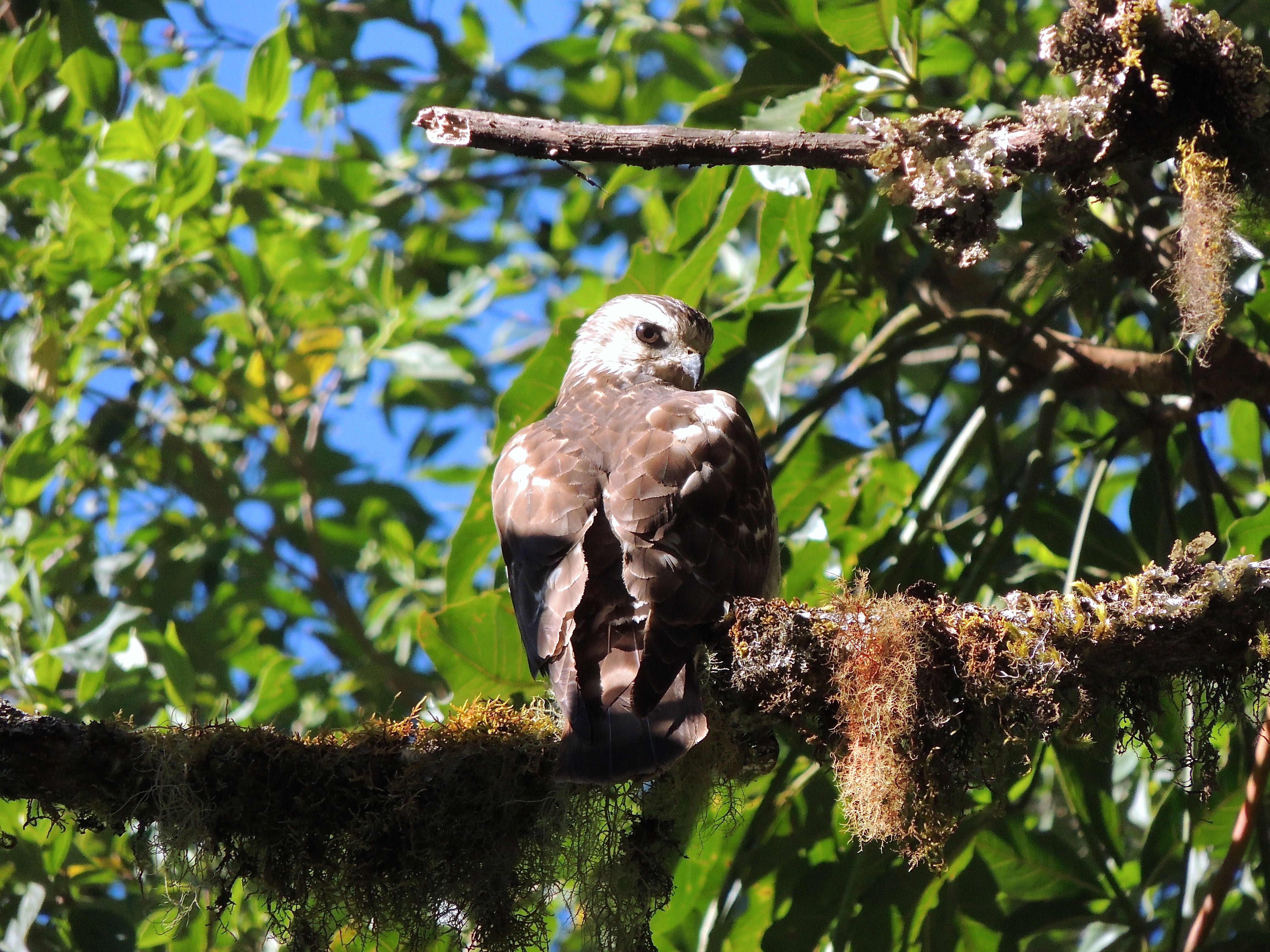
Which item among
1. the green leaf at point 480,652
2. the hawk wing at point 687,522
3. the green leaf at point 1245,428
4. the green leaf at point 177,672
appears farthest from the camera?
the green leaf at point 1245,428

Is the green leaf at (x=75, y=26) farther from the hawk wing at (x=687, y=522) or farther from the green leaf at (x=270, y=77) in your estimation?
the hawk wing at (x=687, y=522)

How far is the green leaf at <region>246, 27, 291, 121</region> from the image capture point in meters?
4.39

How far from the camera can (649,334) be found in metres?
4.16

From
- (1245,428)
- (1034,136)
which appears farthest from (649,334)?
(1245,428)

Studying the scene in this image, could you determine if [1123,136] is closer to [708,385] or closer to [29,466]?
[708,385]

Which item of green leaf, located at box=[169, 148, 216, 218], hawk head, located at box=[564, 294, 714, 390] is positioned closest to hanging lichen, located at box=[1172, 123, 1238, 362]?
hawk head, located at box=[564, 294, 714, 390]

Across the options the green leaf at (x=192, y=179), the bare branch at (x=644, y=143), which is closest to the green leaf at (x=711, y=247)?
the bare branch at (x=644, y=143)

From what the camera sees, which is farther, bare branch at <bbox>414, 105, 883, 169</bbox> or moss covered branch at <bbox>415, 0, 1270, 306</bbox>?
bare branch at <bbox>414, 105, 883, 169</bbox>

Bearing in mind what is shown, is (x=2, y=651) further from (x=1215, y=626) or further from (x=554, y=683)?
(x=1215, y=626)

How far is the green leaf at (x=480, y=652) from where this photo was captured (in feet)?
10.1

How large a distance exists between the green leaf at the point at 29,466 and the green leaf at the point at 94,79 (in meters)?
1.11

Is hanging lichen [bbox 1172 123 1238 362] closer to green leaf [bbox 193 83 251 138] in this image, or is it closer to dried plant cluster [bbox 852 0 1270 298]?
dried plant cluster [bbox 852 0 1270 298]

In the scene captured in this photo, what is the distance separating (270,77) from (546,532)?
2.43 metres

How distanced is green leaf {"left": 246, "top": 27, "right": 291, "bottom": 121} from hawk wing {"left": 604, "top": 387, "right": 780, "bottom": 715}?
212cm
